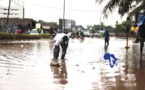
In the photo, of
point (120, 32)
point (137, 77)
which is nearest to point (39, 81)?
point (137, 77)

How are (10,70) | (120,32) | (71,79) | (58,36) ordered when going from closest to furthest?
(71,79), (10,70), (58,36), (120,32)

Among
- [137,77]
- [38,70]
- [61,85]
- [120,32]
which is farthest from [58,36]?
[120,32]

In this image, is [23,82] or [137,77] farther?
[137,77]

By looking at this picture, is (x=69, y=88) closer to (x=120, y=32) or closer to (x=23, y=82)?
(x=23, y=82)

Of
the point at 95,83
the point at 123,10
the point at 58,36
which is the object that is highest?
the point at 123,10

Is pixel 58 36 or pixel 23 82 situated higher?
pixel 58 36

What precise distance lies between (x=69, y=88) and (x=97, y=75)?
2134 millimetres

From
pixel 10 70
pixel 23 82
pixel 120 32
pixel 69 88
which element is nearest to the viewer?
pixel 69 88

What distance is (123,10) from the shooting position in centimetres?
1619

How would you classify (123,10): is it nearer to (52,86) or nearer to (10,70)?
(10,70)

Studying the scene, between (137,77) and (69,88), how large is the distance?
251 centimetres

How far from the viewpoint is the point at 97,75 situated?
8.97 m

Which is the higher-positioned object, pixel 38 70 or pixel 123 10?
pixel 123 10

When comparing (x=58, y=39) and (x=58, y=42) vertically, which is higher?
(x=58, y=39)
